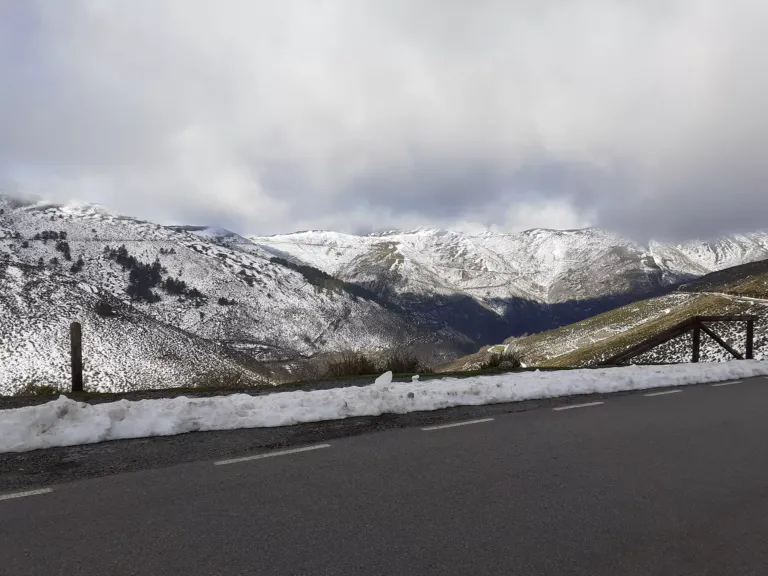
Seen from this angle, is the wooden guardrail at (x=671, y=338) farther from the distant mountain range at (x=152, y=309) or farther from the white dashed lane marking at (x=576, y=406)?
the distant mountain range at (x=152, y=309)

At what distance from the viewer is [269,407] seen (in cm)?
838

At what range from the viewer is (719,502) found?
501 cm

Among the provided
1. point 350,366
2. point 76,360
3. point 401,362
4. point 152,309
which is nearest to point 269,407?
point 76,360

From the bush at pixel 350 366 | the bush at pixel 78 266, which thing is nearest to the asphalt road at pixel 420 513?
the bush at pixel 350 366

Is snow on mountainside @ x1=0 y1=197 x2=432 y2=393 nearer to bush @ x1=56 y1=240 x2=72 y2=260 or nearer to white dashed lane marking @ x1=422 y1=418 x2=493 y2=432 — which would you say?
bush @ x1=56 y1=240 x2=72 y2=260

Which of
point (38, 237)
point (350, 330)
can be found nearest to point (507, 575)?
point (350, 330)

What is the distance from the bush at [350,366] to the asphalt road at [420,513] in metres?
8.77

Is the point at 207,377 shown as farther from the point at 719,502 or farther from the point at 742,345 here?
the point at 719,502

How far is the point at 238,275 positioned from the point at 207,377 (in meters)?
100

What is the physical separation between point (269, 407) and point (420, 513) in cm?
442

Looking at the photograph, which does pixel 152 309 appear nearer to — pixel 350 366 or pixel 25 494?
pixel 350 366

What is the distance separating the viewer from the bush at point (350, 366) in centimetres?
1591

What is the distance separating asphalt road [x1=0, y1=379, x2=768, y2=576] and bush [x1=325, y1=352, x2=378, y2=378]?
8.77m

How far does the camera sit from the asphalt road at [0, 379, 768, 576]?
3.70m
